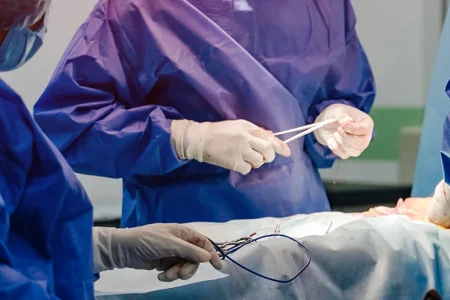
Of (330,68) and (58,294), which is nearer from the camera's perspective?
(58,294)

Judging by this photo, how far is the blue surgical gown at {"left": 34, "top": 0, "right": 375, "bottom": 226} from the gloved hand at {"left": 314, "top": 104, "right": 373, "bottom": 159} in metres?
0.07

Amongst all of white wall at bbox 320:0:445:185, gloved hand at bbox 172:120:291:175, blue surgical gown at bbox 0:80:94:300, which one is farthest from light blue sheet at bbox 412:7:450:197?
blue surgical gown at bbox 0:80:94:300

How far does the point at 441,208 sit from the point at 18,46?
1.21m

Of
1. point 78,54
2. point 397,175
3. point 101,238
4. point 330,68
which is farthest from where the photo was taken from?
point 397,175

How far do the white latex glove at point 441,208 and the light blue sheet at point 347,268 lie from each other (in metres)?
0.32

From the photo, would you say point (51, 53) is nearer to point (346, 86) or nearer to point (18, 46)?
point (346, 86)

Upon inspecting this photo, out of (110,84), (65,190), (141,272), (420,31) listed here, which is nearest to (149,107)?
(110,84)

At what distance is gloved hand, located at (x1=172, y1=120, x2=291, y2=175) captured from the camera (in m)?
1.77

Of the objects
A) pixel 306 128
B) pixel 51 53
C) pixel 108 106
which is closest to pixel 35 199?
pixel 108 106

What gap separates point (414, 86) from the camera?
373 centimetres

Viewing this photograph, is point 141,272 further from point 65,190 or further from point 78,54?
point 78,54

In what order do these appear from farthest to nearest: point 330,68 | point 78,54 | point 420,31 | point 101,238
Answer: point 420,31 < point 330,68 < point 78,54 < point 101,238

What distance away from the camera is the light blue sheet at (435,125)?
2.32 metres

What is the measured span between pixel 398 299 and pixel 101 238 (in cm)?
63
